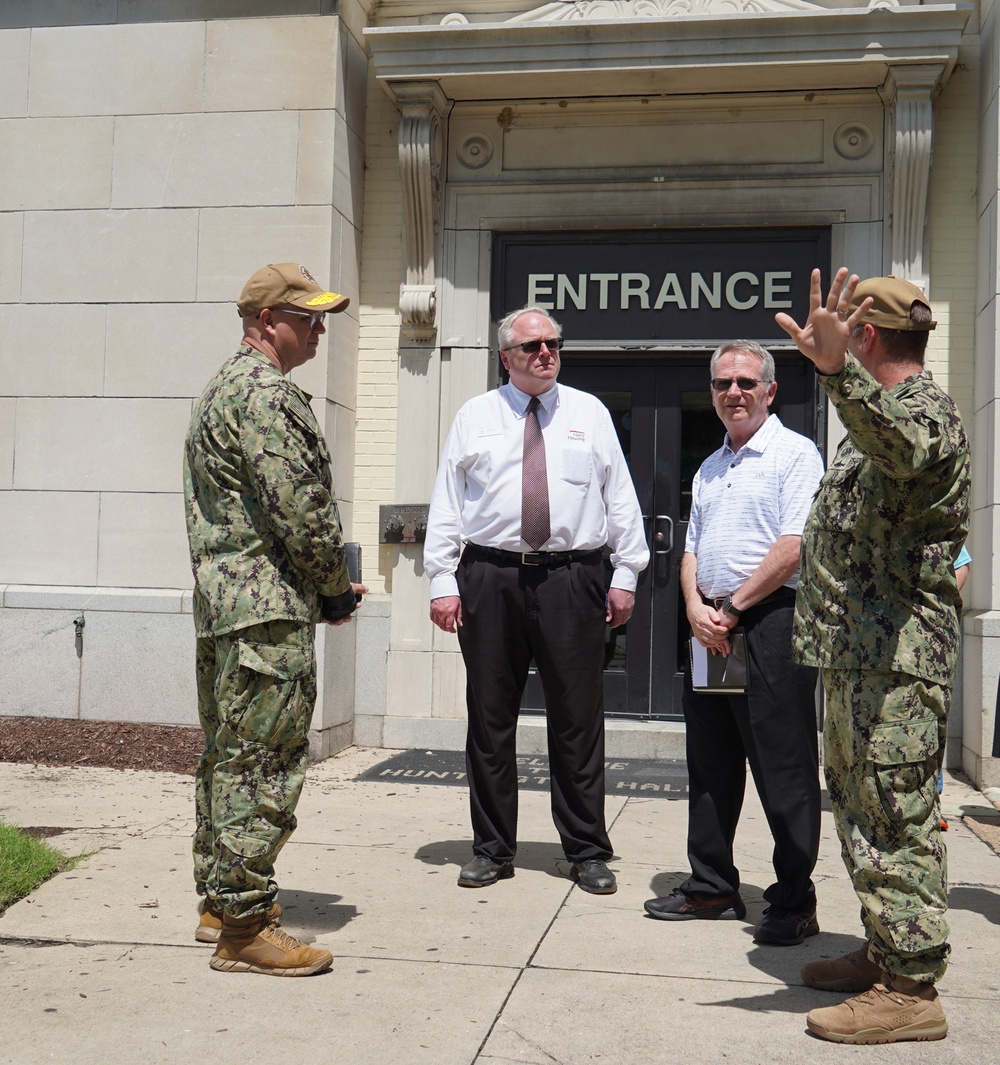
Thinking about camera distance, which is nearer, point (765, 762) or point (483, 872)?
point (765, 762)

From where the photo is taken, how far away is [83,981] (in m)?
3.64

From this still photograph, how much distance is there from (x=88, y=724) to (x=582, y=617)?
4.23 m

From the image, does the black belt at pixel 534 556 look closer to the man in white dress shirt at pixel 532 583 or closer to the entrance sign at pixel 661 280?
the man in white dress shirt at pixel 532 583

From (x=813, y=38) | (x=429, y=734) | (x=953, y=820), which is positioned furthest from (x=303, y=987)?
(x=813, y=38)

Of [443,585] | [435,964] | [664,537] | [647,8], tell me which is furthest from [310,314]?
[647,8]

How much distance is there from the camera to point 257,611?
12.0ft

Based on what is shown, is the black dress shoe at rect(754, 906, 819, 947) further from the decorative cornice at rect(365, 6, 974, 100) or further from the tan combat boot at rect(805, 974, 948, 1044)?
the decorative cornice at rect(365, 6, 974, 100)

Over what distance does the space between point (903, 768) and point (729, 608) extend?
1.23 meters

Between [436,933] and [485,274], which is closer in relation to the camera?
[436,933]

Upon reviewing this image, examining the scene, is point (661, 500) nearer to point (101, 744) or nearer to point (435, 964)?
point (101, 744)

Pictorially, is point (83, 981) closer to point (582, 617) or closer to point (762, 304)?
point (582, 617)

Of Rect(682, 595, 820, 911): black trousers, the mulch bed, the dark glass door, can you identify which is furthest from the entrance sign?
Rect(682, 595, 820, 911): black trousers

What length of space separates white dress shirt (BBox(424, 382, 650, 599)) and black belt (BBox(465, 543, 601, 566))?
0.07ft

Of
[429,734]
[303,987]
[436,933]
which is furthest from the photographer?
[429,734]
